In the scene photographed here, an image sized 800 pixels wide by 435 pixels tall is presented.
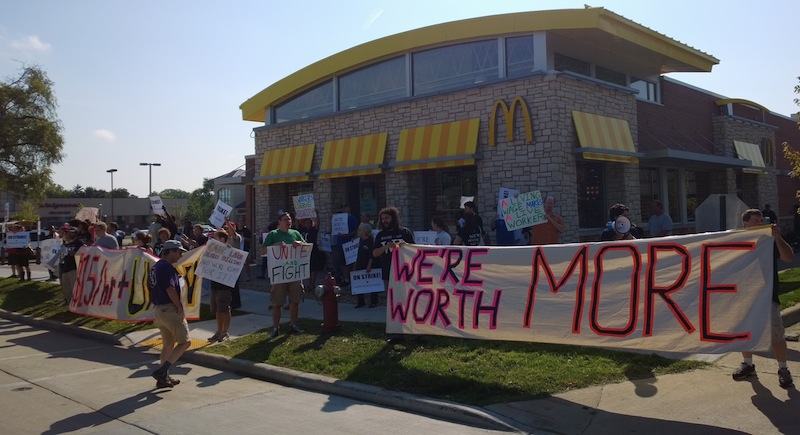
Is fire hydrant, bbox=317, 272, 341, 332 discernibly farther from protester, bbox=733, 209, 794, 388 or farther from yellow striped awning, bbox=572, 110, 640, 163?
yellow striped awning, bbox=572, 110, 640, 163

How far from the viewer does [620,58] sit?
1623 cm

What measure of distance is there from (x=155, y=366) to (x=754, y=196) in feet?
69.3

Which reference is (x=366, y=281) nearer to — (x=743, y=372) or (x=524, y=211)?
(x=524, y=211)

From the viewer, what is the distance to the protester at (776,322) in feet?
18.8

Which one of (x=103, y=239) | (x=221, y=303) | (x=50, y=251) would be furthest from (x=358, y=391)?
(x=50, y=251)

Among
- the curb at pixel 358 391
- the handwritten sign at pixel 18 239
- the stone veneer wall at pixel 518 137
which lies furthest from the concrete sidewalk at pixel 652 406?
the handwritten sign at pixel 18 239

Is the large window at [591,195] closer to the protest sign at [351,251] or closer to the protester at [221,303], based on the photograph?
the protest sign at [351,251]

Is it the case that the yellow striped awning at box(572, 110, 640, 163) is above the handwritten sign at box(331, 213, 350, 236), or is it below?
above

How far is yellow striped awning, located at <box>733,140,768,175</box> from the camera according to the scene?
2048 cm

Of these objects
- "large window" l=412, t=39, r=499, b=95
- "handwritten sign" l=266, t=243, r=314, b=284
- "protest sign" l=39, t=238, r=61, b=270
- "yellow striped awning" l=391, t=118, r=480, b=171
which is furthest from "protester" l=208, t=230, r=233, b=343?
"protest sign" l=39, t=238, r=61, b=270

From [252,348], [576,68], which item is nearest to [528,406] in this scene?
[252,348]

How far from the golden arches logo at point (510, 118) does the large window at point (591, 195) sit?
199 centimetres

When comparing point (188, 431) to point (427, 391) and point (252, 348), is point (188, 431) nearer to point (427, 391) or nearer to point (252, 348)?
point (427, 391)

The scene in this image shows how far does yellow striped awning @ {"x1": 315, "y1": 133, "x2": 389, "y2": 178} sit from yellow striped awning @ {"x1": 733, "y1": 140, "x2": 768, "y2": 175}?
40.7 feet
